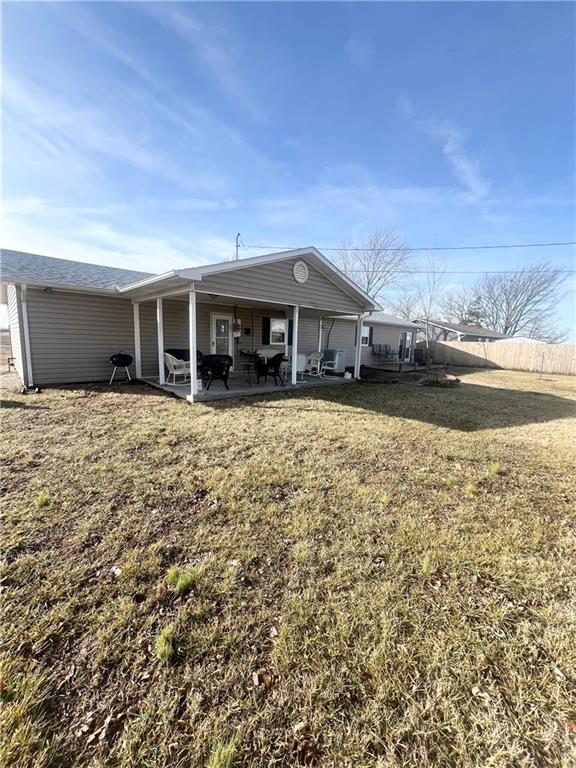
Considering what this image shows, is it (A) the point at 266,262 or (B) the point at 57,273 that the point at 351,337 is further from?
(B) the point at 57,273

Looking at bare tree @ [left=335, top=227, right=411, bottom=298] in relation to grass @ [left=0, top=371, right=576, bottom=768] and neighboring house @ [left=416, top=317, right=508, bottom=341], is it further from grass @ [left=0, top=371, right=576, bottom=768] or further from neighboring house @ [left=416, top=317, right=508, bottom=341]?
grass @ [left=0, top=371, right=576, bottom=768]

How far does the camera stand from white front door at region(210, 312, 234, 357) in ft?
35.6

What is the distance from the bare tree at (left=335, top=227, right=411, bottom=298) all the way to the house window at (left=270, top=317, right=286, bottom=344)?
1578 centimetres

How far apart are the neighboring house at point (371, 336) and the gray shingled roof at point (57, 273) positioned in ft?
27.2

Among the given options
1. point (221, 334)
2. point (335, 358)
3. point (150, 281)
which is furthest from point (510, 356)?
point (150, 281)

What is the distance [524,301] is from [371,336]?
26.0m

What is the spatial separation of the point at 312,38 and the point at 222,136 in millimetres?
4413

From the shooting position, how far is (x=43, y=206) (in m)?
10.9

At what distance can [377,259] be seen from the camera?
2647 centimetres

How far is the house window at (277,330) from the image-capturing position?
12.2 meters

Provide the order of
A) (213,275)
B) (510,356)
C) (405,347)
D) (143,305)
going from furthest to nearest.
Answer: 1. (405,347)
2. (510,356)
3. (143,305)
4. (213,275)

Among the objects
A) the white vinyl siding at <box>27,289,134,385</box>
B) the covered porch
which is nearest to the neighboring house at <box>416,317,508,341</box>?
the covered porch

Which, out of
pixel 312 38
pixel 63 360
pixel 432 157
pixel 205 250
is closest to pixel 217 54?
pixel 312 38

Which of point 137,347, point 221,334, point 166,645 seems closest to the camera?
point 166,645
